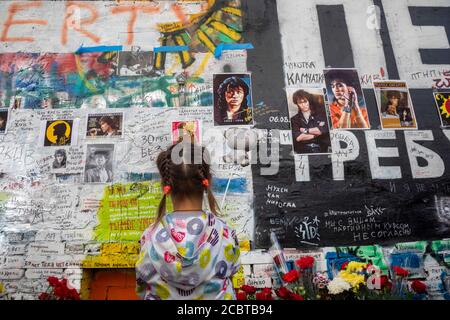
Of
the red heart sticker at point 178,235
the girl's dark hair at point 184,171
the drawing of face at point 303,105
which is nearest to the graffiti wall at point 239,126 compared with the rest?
the drawing of face at point 303,105

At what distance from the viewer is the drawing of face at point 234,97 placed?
14.7 ft

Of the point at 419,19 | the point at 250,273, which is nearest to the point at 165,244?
the point at 250,273

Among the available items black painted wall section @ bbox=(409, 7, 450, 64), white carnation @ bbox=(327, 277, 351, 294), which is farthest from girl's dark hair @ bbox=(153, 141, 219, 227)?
black painted wall section @ bbox=(409, 7, 450, 64)

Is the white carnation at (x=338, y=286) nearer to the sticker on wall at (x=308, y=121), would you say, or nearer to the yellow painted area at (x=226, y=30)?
the sticker on wall at (x=308, y=121)

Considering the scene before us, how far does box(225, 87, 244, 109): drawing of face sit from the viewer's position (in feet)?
14.7

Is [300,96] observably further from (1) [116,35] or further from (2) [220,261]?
(2) [220,261]

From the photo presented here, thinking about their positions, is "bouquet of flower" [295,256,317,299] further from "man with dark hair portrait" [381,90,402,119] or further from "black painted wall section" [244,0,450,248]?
"man with dark hair portrait" [381,90,402,119]

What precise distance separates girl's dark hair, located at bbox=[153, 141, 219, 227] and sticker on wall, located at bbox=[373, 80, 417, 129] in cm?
319

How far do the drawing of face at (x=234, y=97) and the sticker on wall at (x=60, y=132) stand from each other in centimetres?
182

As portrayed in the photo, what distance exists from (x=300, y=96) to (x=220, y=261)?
3.11 metres

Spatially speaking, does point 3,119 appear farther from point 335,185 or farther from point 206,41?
point 335,185

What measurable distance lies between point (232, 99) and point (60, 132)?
2048 millimetres

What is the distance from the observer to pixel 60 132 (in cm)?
435

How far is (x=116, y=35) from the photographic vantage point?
15.6 ft
